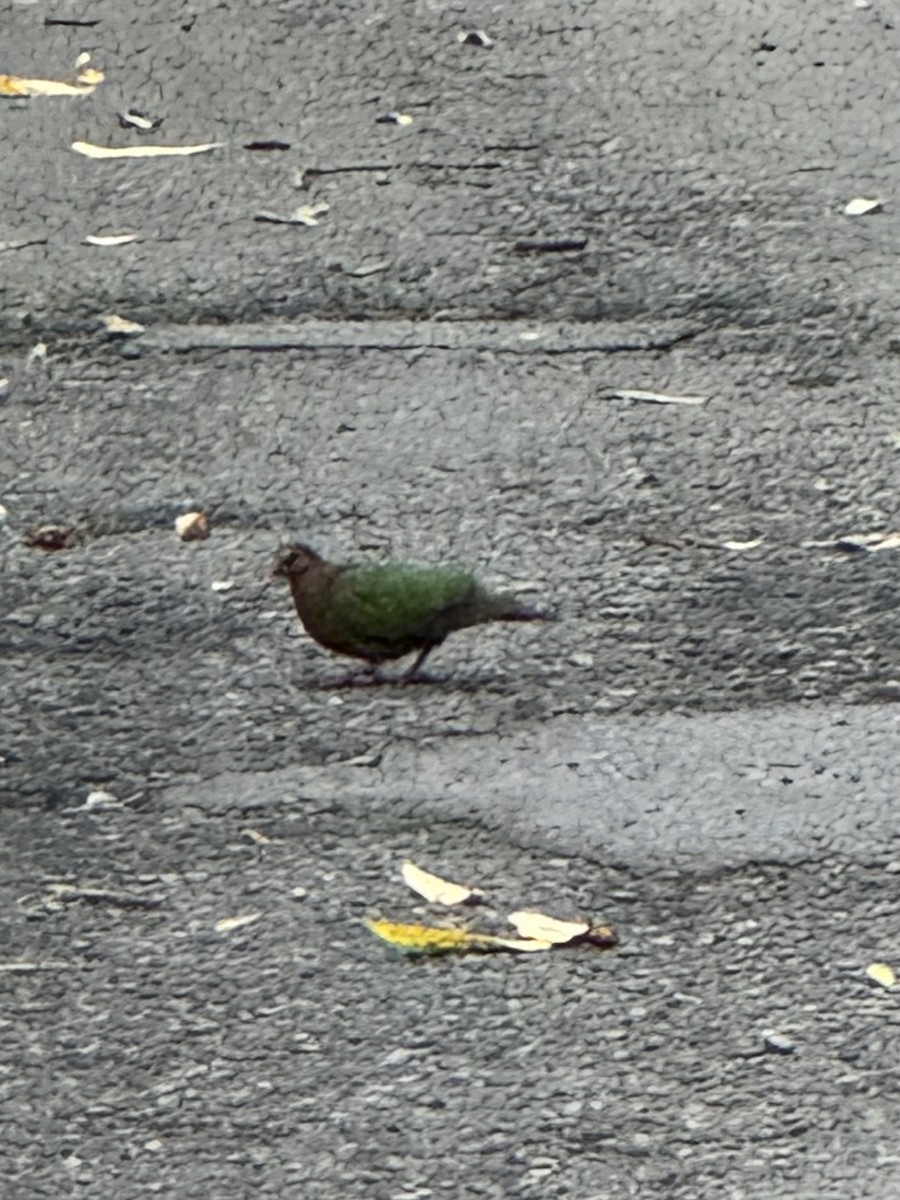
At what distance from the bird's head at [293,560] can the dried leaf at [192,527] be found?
113 mm

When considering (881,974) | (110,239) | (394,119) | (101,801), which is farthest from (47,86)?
(881,974)

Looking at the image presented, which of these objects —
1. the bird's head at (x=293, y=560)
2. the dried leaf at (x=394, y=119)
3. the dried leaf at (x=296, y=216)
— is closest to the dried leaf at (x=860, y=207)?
the dried leaf at (x=394, y=119)

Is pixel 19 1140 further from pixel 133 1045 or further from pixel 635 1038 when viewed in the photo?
pixel 635 1038

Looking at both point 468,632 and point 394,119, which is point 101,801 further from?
point 394,119

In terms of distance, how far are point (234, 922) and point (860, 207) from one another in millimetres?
1424

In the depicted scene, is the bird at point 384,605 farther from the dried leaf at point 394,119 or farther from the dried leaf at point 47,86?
the dried leaf at point 47,86

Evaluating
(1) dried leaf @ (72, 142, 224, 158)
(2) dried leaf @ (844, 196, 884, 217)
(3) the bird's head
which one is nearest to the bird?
(3) the bird's head

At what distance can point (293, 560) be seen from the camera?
209 cm

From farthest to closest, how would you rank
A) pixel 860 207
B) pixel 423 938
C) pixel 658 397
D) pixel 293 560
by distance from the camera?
pixel 860 207
pixel 658 397
pixel 293 560
pixel 423 938

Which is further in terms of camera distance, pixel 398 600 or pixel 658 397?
Answer: pixel 658 397

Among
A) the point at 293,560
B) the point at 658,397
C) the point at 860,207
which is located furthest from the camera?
the point at 860,207

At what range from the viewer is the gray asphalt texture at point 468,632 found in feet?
6.31

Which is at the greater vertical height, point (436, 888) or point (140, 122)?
point (140, 122)

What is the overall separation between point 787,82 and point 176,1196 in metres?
1.87
